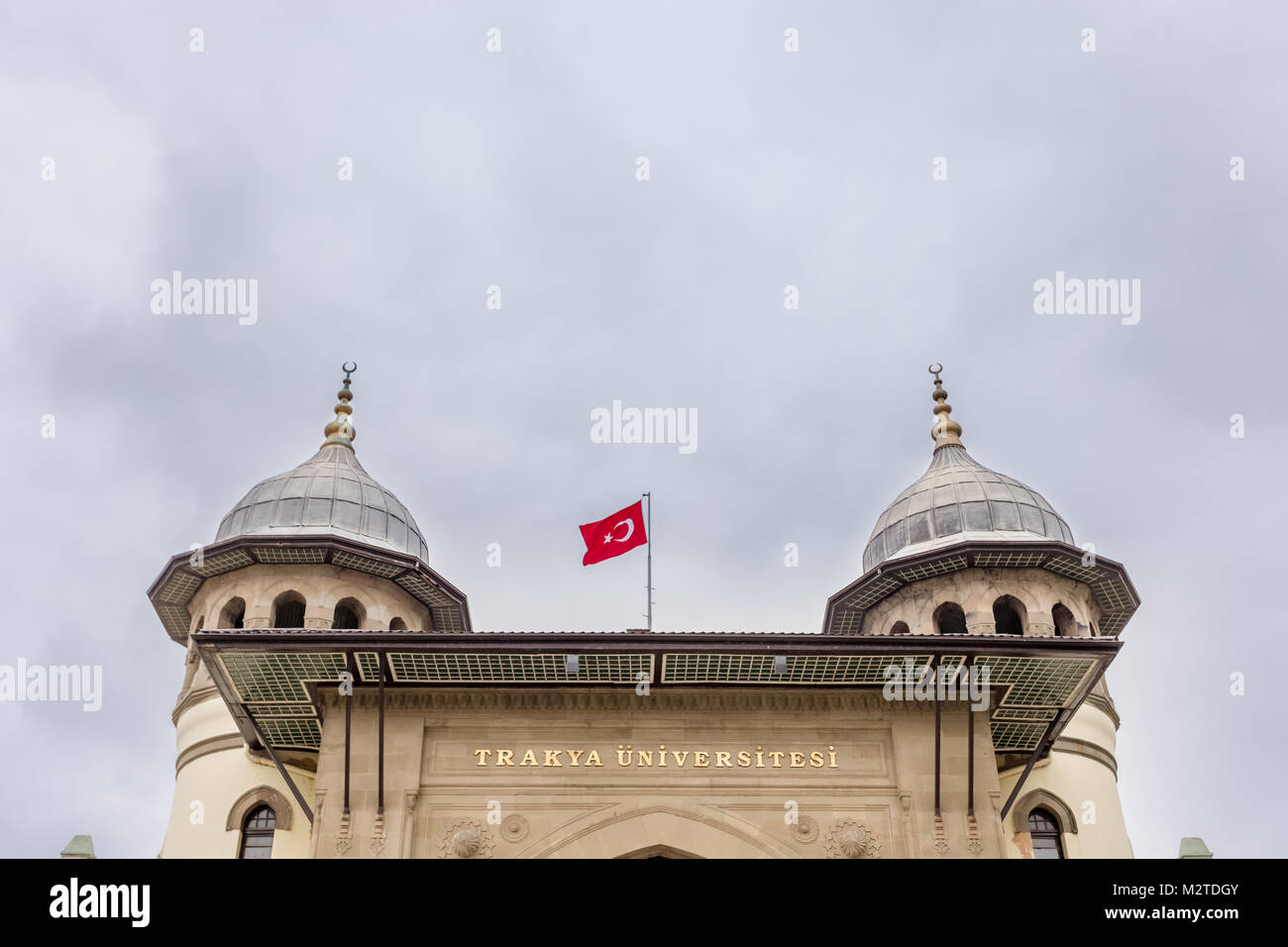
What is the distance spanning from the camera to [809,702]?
60.4ft

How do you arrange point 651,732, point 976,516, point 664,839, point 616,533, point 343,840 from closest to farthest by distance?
point 343,840
point 664,839
point 651,732
point 616,533
point 976,516

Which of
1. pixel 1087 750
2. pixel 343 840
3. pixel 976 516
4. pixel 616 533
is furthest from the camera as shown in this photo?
pixel 976 516

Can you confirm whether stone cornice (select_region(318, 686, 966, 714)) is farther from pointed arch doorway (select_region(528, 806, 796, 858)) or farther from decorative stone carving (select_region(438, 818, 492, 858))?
decorative stone carving (select_region(438, 818, 492, 858))

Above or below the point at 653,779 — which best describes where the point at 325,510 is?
above

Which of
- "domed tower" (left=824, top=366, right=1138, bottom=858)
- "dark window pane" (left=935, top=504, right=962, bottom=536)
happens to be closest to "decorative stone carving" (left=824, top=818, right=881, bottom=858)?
"domed tower" (left=824, top=366, right=1138, bottom=858)

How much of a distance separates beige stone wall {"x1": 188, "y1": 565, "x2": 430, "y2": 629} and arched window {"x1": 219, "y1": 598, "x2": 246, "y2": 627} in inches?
4.1

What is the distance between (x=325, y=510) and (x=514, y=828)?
10.1 m

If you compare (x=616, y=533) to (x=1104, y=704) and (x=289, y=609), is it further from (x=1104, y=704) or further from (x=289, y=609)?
(x=1104, y=704)

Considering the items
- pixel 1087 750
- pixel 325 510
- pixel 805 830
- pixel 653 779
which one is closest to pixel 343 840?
pixel 653 779

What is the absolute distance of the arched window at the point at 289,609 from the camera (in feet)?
79.3

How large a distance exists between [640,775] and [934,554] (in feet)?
30.1

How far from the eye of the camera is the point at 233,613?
24156 millimetres
